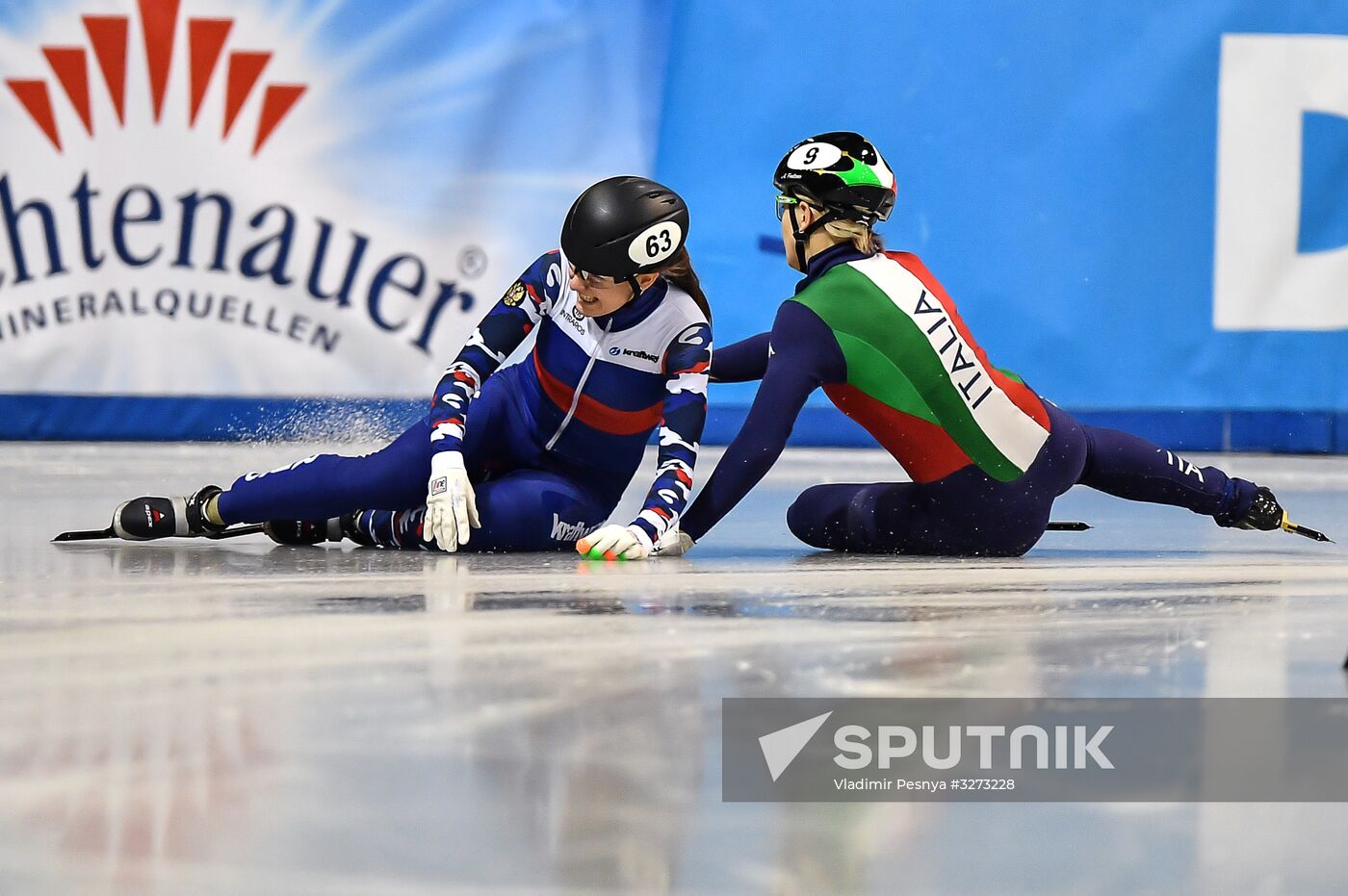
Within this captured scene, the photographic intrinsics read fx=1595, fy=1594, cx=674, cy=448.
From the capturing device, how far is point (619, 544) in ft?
10.5

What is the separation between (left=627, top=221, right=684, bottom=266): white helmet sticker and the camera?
3.28 metres

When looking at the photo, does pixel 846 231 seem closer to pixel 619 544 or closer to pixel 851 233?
pixel 851 233

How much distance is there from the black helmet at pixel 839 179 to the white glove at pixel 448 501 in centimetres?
94

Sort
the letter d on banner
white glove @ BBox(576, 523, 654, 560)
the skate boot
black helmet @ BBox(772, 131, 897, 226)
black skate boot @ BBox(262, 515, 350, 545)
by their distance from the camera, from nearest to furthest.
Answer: white glove @ BBox(576, 523, 654, 560), black helmet @ BBox(772, 131, 897, 226), the skate boot, black skate boot @ BBox(262, 515, 350, 545), the letter d on banner

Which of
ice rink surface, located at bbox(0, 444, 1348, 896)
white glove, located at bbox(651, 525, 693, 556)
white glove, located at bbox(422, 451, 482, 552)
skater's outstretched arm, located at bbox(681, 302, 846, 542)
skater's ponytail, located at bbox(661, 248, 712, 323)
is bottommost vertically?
ice rink surface, located at bbox(0, 444, 1348, 896)

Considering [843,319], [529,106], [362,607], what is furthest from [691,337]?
[529,106]

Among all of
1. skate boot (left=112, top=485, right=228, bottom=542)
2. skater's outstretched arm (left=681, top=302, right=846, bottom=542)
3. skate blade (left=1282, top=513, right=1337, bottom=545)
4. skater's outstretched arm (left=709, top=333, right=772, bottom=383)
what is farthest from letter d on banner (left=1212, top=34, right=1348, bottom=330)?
skate boot (left=112, top=485, right=228, bottom=542)

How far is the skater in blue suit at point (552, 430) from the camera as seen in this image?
3.29 m

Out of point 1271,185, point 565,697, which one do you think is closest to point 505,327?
point 565,697

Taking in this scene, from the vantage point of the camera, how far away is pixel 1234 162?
6.50 meters

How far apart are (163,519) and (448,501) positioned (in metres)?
0.72

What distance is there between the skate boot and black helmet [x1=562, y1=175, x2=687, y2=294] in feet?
3.42

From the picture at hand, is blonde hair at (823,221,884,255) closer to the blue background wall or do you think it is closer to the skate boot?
the skate boot

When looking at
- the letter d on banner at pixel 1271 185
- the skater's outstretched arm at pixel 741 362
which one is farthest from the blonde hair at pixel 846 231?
the letter d on banner at pixel 1271 185
